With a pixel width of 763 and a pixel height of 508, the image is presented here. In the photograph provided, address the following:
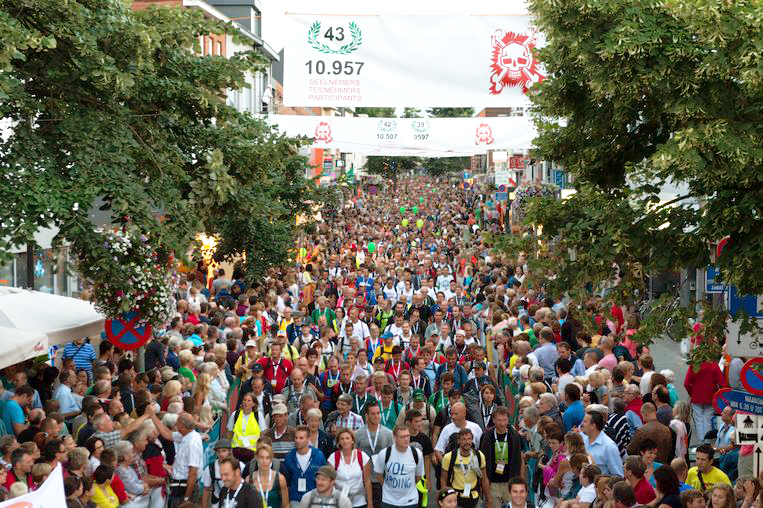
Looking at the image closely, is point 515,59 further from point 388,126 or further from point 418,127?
point 388,126

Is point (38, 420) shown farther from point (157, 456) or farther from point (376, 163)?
point (376, 163)

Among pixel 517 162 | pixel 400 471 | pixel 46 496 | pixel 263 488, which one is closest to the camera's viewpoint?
pixel 46 496

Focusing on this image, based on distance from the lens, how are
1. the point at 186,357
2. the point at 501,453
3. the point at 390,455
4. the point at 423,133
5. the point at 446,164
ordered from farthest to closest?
the point at 446,164 < the point at 423,133 < the point at 186,357 < the point at 501,453 < the point at 390,455

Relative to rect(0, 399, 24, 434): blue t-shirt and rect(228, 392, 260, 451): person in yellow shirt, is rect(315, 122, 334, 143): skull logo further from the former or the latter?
rect(0, 399, 24, 434): blue t-shirt

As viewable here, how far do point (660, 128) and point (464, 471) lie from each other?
3782 millimetres

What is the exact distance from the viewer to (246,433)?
37.5 feet

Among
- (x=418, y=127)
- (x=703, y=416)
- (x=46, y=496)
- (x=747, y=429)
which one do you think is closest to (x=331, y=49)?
(x=418, y=127)

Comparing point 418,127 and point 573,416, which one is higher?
point 418,127

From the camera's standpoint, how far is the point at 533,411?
38.4 ft

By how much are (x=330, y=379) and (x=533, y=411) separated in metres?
3.37

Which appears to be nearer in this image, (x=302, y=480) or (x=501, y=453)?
(x=302, y=480)

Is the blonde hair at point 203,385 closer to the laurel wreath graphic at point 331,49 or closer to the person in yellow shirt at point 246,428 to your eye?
the person in yellow shirt at point 246,428

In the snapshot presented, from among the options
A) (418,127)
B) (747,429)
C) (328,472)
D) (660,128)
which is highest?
(418,127)

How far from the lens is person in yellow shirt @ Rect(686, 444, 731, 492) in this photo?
9.56m
